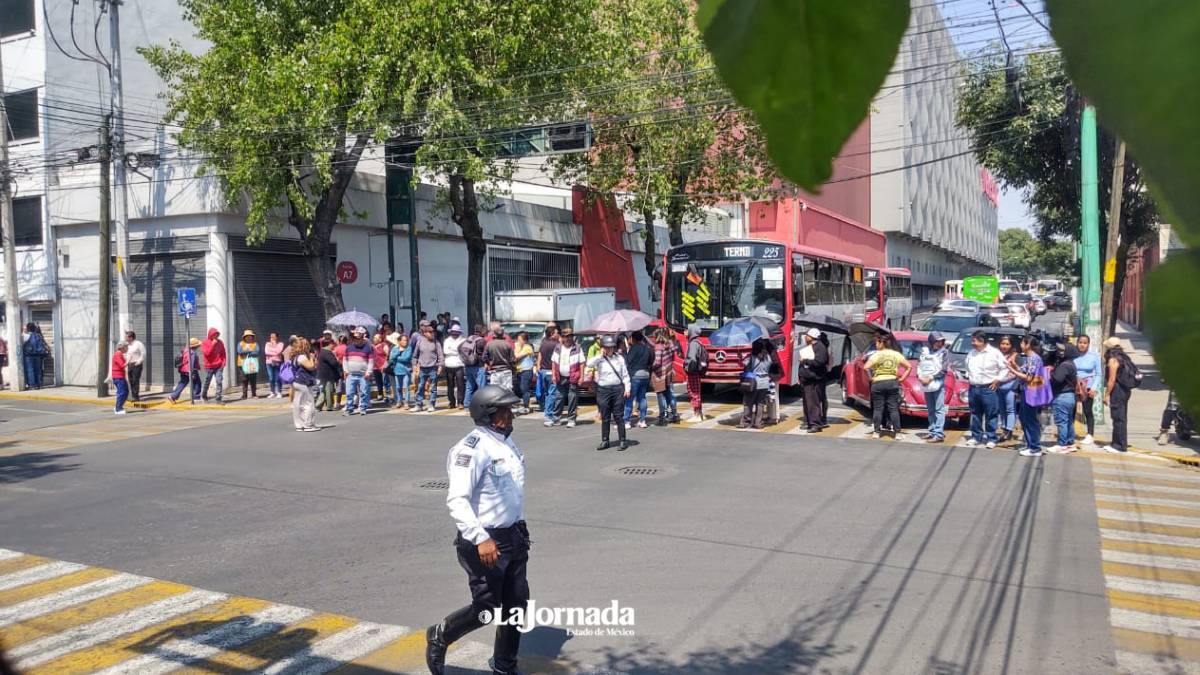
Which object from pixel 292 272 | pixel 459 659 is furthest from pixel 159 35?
pixel 459 659

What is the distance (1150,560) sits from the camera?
774cm

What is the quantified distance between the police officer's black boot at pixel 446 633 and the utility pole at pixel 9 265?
21810 millimetres

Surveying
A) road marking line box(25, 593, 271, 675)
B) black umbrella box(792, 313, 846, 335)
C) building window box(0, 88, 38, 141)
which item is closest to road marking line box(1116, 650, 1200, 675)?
road marking line box(25, 593, 271, 675)

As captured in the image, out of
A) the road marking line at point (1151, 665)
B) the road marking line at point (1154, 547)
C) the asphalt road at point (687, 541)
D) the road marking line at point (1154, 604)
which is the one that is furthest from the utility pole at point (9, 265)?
the road marking line at point (1151, 665)

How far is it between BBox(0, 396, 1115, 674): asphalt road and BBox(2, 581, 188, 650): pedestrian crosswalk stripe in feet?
1.14

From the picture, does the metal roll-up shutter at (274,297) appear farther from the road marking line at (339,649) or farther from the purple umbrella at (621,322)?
the road marking line at (339,649)

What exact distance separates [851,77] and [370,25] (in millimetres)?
19519

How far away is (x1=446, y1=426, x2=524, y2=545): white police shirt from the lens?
5.39m

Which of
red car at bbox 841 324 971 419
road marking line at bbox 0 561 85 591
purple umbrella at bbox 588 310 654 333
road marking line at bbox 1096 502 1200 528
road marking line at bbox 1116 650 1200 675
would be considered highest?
purple umbrella at bbox 588 310 654 333

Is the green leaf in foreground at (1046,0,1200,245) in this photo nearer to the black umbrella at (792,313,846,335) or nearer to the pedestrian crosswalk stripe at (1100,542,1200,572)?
the pedestrian crosswalk stripe at (1100,542,1200,572)

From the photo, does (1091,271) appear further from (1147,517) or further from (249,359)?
(249,359)

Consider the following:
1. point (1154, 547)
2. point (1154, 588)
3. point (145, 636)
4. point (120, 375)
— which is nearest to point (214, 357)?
point (120, 375)

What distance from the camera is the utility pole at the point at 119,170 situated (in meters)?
20.8

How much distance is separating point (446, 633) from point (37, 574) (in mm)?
4269
